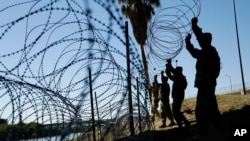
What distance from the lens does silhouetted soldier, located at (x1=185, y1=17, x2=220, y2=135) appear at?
7.81 metres

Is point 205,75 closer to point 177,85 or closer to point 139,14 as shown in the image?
point 177,85

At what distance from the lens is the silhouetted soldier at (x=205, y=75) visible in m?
7.81

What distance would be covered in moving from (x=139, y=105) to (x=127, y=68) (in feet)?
1.67

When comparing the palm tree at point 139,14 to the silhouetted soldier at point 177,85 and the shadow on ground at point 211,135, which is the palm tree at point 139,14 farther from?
the shadow on ground at point 211,135

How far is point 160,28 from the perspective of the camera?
29.3 ft

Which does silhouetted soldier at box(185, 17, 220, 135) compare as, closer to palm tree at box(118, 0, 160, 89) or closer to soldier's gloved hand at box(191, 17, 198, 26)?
soldier's gloved hand at box(191, 17, 198, 26)

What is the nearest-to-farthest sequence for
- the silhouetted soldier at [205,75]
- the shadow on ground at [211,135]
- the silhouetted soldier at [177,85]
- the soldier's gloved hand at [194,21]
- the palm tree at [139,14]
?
the shadow on ground at [211,135], the silhouetted soldier at [205,75], the soldier's gloved hand at [194,21], the silhouetted soldier at [177,85], the palm tree at [139,14]

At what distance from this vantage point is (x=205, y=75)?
26.1 feet

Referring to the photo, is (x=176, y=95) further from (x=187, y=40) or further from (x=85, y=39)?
(x=85, y=39)

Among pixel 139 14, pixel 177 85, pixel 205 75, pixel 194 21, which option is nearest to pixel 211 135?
pixel 205 75

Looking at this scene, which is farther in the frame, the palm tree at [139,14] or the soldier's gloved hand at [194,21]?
the palm tree at [139,14]

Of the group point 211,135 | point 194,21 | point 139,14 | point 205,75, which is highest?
point 139,14

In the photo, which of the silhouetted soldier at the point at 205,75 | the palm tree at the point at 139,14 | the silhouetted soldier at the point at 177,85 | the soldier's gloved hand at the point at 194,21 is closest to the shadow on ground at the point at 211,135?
the silhouetted soldier at the point at 205,75

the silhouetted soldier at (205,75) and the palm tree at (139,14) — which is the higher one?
the palm tree at (139,14)
